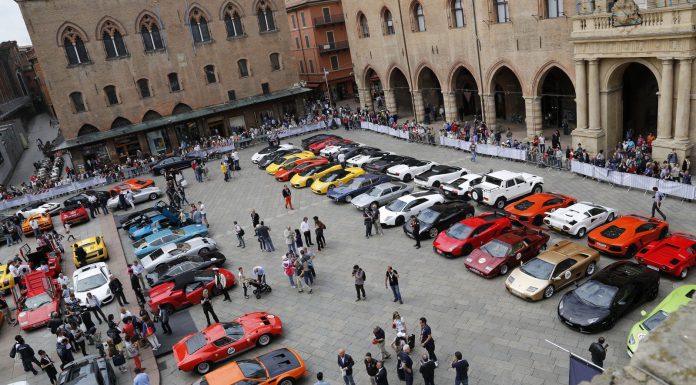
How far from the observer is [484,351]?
46.1 ft

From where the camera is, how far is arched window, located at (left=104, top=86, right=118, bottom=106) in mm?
43281

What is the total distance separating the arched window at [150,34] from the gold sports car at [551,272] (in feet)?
125

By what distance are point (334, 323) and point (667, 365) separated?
1240cm

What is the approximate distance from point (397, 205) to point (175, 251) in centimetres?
1002

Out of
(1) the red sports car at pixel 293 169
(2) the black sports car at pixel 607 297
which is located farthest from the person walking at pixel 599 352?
(1) the red sports car at pixel 293 169

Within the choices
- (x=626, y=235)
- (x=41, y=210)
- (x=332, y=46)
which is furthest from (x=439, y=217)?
(x=332, y=46)

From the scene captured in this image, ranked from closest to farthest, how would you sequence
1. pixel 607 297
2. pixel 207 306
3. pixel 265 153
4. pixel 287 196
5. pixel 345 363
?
1. pixel 345 363
2. pixel 607 297
3. pixel 207 306
4. pixel 287 196
5. pixel 265 153

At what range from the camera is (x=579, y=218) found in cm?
2005

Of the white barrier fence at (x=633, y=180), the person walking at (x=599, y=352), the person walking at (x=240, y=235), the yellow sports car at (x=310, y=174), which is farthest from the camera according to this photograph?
the yellow sports car at (x=310, y=174)

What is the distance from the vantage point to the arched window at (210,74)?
46500 mm

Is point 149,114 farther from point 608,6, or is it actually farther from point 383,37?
point 608,6

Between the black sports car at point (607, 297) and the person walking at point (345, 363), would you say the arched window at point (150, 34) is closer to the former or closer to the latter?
the person walking at point (345, 363)

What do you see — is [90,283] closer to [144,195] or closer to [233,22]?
[144,195]

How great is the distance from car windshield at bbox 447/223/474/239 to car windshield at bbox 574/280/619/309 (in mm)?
5274
